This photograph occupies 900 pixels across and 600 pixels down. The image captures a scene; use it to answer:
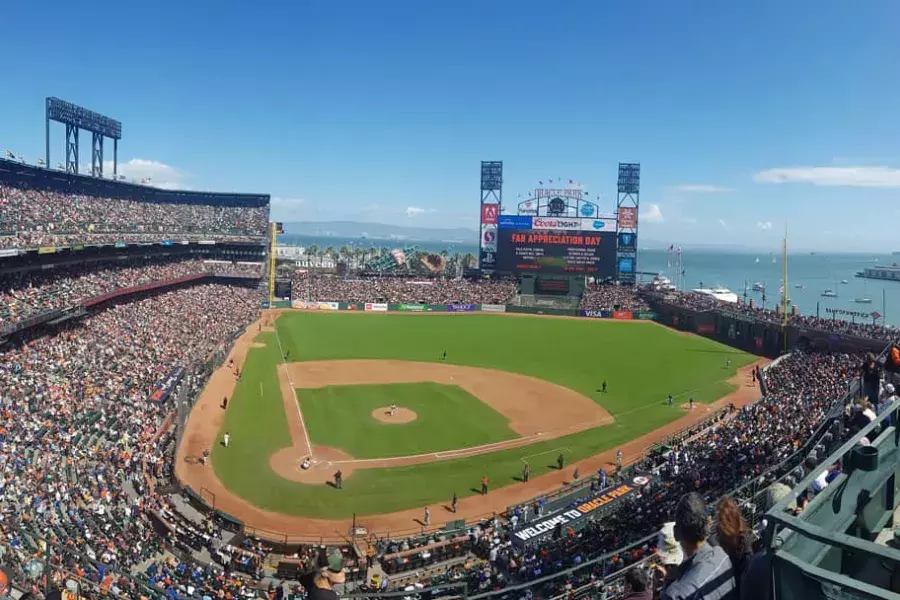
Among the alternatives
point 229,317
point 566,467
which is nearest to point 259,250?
point 229,317

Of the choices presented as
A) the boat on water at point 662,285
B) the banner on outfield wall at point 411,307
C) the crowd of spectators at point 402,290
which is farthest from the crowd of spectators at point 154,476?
the boat on water at point 662,285

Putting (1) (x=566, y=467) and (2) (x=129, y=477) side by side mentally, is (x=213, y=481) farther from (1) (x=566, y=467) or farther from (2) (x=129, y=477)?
(1) (x=566, y=467)

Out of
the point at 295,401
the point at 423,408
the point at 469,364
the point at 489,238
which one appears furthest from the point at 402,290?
the point at 423,408

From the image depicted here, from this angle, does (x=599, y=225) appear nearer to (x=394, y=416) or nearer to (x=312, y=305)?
(x=312, y=305)

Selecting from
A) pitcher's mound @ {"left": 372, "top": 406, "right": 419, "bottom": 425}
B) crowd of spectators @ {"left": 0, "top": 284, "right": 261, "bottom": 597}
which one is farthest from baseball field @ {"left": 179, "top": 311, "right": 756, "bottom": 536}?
crowd of spectators @ {"left": 0, "top": 284, "right": 261, "bottom": 597}

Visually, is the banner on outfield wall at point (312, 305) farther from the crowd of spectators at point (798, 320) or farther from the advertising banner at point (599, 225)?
the crowd of spectators at point (798, 320)

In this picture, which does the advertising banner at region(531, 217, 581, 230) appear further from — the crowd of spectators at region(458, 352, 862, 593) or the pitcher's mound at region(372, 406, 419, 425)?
the crowd of spectators at region(458, 352, 862, 593)
